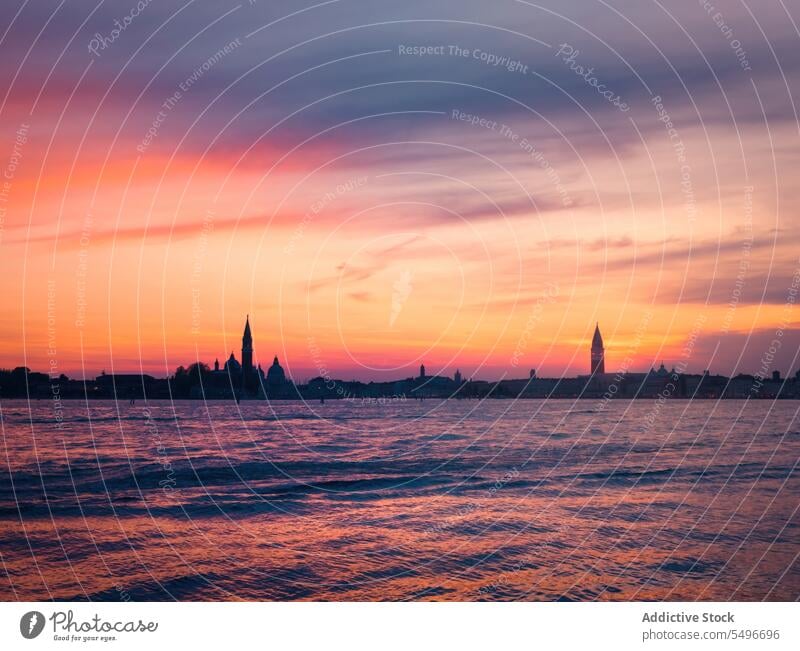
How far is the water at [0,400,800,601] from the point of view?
20.7 meters

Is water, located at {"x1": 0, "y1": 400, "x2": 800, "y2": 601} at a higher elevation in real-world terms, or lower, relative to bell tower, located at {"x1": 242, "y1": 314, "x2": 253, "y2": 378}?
lower

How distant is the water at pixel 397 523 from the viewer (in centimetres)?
2073

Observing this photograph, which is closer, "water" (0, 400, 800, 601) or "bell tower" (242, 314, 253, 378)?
"water" (0, 400, 800, 601)

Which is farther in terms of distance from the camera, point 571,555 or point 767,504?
point 767,504

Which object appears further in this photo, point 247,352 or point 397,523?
point 247,352

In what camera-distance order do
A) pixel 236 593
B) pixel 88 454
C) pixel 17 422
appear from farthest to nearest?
pixel 17 422 < pixel 88 454 < pixel 236 593

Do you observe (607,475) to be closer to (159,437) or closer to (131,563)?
(131,563)

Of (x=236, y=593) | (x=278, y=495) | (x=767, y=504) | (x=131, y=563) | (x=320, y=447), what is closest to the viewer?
(x=236, y=593)

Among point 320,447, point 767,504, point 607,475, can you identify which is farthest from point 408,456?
point 767,504

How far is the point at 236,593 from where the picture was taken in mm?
19812

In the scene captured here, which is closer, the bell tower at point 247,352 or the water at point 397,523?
the water at point 397,523

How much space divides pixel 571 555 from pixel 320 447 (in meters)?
44.2

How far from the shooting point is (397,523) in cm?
2952

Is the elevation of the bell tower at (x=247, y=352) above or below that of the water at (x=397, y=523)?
above
